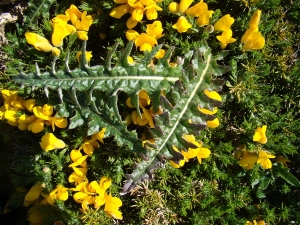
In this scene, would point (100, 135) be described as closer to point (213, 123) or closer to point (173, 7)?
point (213, 123)

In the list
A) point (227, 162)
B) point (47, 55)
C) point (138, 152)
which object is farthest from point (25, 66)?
point (227, 162)

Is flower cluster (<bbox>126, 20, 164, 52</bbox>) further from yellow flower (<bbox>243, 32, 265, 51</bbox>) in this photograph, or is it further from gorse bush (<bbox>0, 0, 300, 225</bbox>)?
yellow flower (<bbox>243, 32, 265, 51</bbox>)

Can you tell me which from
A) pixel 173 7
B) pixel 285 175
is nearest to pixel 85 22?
pixel 173 7

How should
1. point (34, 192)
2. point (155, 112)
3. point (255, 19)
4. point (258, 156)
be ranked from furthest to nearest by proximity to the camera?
point (34, 192) < point (258, 156) < point (255, 19) < point (155, 112)

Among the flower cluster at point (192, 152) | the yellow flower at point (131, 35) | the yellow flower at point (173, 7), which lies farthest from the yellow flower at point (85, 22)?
the flower cluster at point (192, 152)

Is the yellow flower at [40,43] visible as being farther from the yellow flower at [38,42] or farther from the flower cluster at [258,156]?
the flower cluster at [258,156]

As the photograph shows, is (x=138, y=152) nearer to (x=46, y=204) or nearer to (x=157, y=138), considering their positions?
(x=157, y=138)
